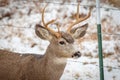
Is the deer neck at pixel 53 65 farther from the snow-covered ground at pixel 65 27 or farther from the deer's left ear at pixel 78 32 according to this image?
the deer's left ear at pixel 78 32

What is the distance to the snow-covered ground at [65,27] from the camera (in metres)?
4.66

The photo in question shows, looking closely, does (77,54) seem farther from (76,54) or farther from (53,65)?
(53,65)

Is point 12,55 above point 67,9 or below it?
below

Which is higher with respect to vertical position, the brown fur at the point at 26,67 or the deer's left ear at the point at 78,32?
the deer's left ear at the point at 78,32

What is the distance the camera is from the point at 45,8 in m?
4.73

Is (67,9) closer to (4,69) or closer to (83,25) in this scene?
(83,25)

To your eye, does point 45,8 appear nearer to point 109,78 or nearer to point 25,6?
point 25,6

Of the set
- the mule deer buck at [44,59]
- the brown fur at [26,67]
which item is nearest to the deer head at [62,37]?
the mule deer buck at [44,59]

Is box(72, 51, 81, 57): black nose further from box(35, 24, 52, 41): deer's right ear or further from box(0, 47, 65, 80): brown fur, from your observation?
box(35, 24, 52, 41): deer's right ear

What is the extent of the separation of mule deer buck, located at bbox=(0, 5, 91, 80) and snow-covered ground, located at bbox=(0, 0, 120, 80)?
0.05 meters

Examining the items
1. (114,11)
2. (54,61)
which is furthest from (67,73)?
(114,11)

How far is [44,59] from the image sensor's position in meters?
4.69

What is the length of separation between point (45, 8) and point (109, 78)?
0.93 metres

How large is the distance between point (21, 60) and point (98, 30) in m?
0.81
